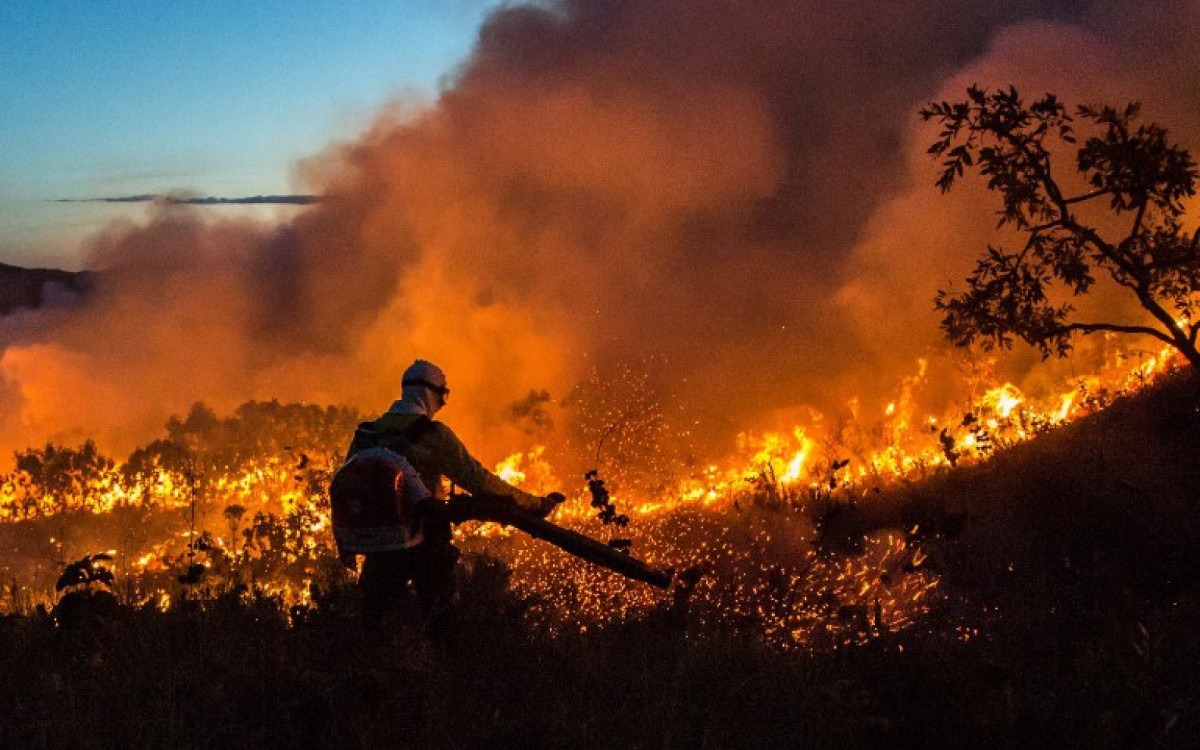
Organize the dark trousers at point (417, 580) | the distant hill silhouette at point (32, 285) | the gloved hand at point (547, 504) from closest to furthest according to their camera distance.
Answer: the gloved hand at point (547, 504) < the dark trousers at point (417, 580) < the distant hill silhouette at point (32, 285)

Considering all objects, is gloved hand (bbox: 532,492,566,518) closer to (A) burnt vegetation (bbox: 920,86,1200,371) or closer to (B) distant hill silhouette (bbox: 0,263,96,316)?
(A) burnt vegetation (bbox: 920,86,1200,371)

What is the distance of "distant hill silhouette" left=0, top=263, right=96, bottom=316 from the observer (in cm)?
5516

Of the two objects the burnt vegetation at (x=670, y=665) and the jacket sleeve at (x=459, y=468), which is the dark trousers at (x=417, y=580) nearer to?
the burnt vegetation at (x=670, y=665)

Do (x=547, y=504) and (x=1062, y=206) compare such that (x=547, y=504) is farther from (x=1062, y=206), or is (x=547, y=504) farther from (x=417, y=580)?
(x=1062, y=206)

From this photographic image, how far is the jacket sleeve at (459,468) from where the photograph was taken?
5539mm

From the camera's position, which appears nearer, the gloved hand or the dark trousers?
the gloved hand

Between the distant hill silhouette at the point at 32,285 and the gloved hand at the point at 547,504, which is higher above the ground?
the distant hill silhouette at the point at 32,285

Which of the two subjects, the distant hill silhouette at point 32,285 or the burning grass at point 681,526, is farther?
the distant hill silhouette at point 32,285

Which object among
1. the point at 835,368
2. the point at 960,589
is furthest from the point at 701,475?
the point at 960,589

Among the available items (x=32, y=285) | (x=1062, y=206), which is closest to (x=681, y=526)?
(x=1062, y=206)

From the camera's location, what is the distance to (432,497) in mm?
5430

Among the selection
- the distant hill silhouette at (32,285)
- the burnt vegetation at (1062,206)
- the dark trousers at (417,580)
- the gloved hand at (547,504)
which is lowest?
the dark trousers at (417,580)

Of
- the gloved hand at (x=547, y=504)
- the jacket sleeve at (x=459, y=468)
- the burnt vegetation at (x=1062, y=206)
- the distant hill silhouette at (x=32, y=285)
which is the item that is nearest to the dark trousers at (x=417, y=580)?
the jacket sleeve at (x=459, y=468)

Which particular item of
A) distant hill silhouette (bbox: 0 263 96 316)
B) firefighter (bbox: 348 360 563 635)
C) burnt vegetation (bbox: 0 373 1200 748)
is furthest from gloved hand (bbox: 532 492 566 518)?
distant hill silhouette (bbox: 0 263 96 316)
